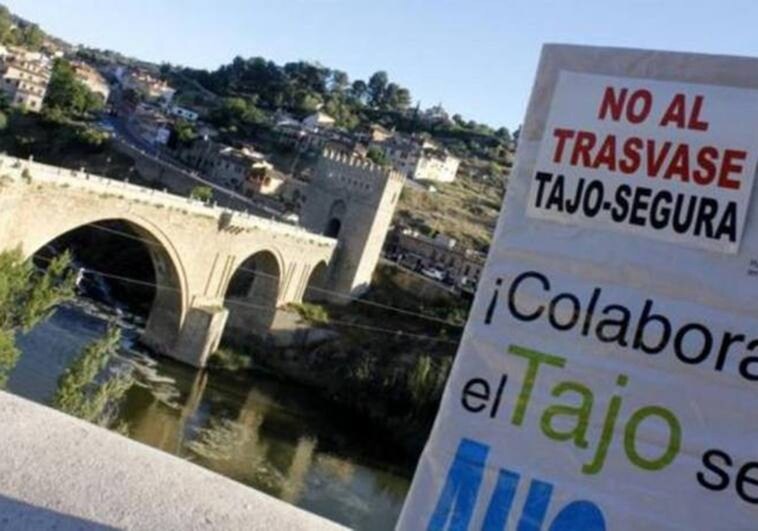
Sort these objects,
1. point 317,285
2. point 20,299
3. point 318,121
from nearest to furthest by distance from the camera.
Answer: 1. point 20,299
2. point 317,285
3. point 318,121

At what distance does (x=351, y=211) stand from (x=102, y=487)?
26.3 m

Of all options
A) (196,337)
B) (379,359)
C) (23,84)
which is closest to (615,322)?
(196,337)

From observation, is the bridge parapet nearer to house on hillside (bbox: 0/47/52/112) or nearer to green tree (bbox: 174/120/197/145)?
green tree (bbox: 174/120/197/145)

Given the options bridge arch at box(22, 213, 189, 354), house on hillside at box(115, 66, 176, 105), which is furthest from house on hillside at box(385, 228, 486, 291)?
house on hillside at box(115, 66, 176, 105)

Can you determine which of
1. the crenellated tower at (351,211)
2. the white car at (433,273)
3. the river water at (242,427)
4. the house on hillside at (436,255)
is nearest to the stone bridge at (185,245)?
the crenellated tower at (351,211)

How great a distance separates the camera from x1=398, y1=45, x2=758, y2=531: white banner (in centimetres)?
139

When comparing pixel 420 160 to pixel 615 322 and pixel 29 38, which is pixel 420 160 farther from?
pixel 615 322

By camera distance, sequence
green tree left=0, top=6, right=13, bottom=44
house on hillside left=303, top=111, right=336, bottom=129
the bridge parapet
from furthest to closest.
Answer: green tree left=0, top=6, right=13, bottom=44
house on hillside left=303, top=111, right=336, bottom=129
the bridge parapet

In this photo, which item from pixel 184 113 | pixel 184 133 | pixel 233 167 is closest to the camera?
pixel 233 167

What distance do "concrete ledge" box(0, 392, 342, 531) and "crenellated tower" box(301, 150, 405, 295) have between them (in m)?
25.2

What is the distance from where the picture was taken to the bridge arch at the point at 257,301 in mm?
25312

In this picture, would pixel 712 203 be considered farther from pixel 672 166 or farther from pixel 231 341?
pixel 231 341

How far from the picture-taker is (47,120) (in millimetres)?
40281

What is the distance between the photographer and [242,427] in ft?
59.7
